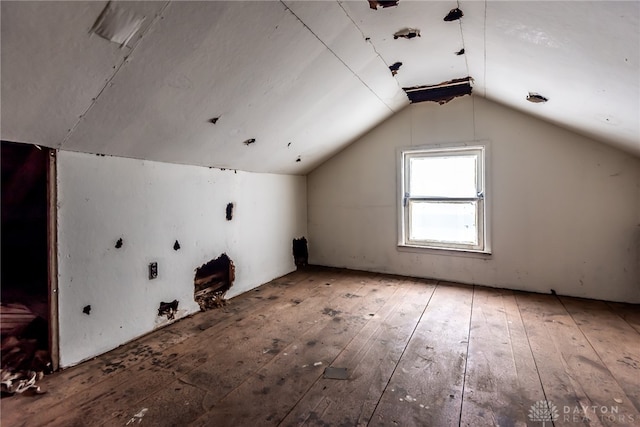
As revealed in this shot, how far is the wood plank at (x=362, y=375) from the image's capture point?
1.38 metres

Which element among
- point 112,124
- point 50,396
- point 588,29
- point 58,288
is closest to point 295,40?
point 112,124

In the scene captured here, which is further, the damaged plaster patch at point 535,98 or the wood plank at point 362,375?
the damaged plaster patch at point 535,98

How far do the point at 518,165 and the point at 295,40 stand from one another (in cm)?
252

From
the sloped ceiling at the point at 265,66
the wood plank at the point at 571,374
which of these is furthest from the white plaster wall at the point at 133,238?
the wood plank at the point at 571,374

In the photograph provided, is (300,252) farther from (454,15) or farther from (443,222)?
(454,15)

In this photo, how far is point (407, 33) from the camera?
1973mm

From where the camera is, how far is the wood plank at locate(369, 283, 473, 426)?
1.37m

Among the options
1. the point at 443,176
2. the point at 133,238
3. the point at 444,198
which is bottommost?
the point at 133,238

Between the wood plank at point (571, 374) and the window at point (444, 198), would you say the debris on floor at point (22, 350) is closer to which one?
the wood plank at point (571, 374)

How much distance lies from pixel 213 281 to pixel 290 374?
1363 mm

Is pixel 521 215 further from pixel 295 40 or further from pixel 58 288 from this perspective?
pixel 58 288

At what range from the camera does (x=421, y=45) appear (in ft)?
7.00

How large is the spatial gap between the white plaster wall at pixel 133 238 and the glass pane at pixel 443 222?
1891mm

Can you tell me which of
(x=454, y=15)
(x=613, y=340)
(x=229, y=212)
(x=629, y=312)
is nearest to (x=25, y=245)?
(x=229, y=212)
